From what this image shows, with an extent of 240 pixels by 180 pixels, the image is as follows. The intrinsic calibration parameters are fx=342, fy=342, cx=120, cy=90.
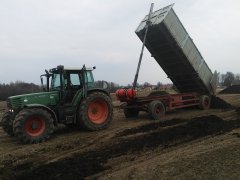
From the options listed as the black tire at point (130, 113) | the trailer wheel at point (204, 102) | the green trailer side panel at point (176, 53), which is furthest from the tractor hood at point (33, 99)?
the trailer wheel at point (204, 102)

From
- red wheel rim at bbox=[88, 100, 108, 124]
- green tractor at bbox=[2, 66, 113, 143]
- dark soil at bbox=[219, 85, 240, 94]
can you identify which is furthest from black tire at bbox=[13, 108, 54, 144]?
dark soil at bbox=[219, 85, 240, 94]

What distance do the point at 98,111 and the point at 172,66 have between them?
173 inches

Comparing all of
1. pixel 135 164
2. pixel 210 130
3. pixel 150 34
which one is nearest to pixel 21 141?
pixel 135 164

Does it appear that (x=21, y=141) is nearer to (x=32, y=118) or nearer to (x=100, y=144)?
(x=32, y=118)

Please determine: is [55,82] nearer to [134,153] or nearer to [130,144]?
[130,144]

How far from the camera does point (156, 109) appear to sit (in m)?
12.5

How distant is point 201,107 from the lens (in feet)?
48.3

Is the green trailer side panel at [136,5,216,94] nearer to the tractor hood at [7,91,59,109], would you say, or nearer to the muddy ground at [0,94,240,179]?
the muddy ground at [0,94,240,179]

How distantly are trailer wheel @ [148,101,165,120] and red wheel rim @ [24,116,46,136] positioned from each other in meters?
4.35

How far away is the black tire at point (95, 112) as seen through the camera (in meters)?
10.3

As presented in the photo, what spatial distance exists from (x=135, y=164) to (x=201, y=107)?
8574mm

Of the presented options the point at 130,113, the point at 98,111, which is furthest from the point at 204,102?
the point at 98,111

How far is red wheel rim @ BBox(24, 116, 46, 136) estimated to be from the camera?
Result: 9.23 meters

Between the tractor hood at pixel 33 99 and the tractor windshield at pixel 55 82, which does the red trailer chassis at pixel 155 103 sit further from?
the tractor hood at pixel 33 99
